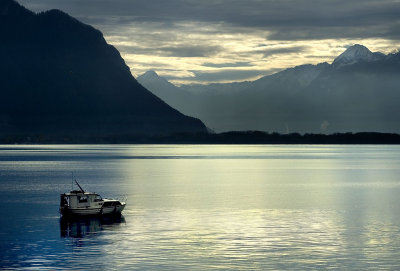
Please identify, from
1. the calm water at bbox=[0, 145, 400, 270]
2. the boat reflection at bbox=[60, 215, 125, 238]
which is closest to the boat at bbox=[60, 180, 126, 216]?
the boat reflection at bbox=[60, 215, 125, 238]

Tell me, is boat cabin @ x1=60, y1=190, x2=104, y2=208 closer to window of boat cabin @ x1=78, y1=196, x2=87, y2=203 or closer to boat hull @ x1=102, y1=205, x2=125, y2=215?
window of boat cabin @ x1=78, y1=196, x2=87, y2=203

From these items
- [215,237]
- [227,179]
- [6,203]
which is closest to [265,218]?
[215,237]

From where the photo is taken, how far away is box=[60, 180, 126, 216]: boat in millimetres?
75625

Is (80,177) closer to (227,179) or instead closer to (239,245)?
(227,179)

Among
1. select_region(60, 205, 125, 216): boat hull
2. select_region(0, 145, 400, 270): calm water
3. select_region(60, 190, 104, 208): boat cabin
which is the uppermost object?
select_region(60, 190, 104, 208): boat cabin

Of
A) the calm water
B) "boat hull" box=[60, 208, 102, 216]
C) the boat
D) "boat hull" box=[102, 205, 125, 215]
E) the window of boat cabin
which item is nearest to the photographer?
the calm water

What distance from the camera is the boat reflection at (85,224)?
6569 centimetres

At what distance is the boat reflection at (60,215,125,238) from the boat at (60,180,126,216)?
1.91 ft

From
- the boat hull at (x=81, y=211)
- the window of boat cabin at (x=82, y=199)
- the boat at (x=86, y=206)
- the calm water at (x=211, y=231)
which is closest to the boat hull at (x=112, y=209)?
the boat at (x=86, y=206)

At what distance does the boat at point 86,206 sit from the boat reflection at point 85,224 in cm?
58

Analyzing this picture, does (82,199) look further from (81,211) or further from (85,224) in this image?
(85,224)

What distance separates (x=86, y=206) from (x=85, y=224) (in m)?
4.33

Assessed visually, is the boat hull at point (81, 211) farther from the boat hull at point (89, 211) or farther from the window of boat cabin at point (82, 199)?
the window of boat cabin at point (82, 199)

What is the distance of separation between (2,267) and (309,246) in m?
23.5
